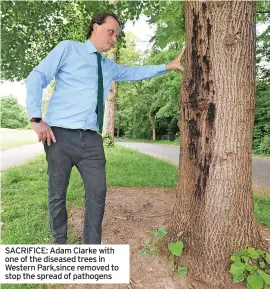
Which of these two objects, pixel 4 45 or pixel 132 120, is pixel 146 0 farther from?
pixel 132 120

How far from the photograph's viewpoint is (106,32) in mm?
2893

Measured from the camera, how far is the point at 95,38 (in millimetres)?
2922

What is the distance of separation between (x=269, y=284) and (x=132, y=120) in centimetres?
4080

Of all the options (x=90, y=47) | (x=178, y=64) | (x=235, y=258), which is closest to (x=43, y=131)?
(x=90, y=47)

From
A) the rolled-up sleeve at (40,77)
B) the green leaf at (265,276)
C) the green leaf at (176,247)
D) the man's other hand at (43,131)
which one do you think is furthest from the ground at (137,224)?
the rolled-up sleeve at (40,77)

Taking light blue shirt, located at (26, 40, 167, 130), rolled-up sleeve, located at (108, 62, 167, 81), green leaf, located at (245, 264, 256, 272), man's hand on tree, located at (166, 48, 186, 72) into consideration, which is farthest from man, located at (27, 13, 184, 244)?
green leaf, located at (245, 264, 256, 272)

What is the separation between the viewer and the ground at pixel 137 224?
2719mm

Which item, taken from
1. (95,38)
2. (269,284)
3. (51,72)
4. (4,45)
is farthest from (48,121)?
(4,45)

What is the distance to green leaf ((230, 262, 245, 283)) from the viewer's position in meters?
2.56

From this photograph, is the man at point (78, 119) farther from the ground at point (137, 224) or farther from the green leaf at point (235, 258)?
the green leaf at point (235, 258)

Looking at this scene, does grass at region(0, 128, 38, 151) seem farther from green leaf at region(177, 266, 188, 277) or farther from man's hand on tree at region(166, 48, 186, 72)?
green leaf at region(177, 266, 188, 277)

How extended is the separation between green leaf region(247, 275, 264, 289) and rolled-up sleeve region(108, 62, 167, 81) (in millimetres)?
1986
